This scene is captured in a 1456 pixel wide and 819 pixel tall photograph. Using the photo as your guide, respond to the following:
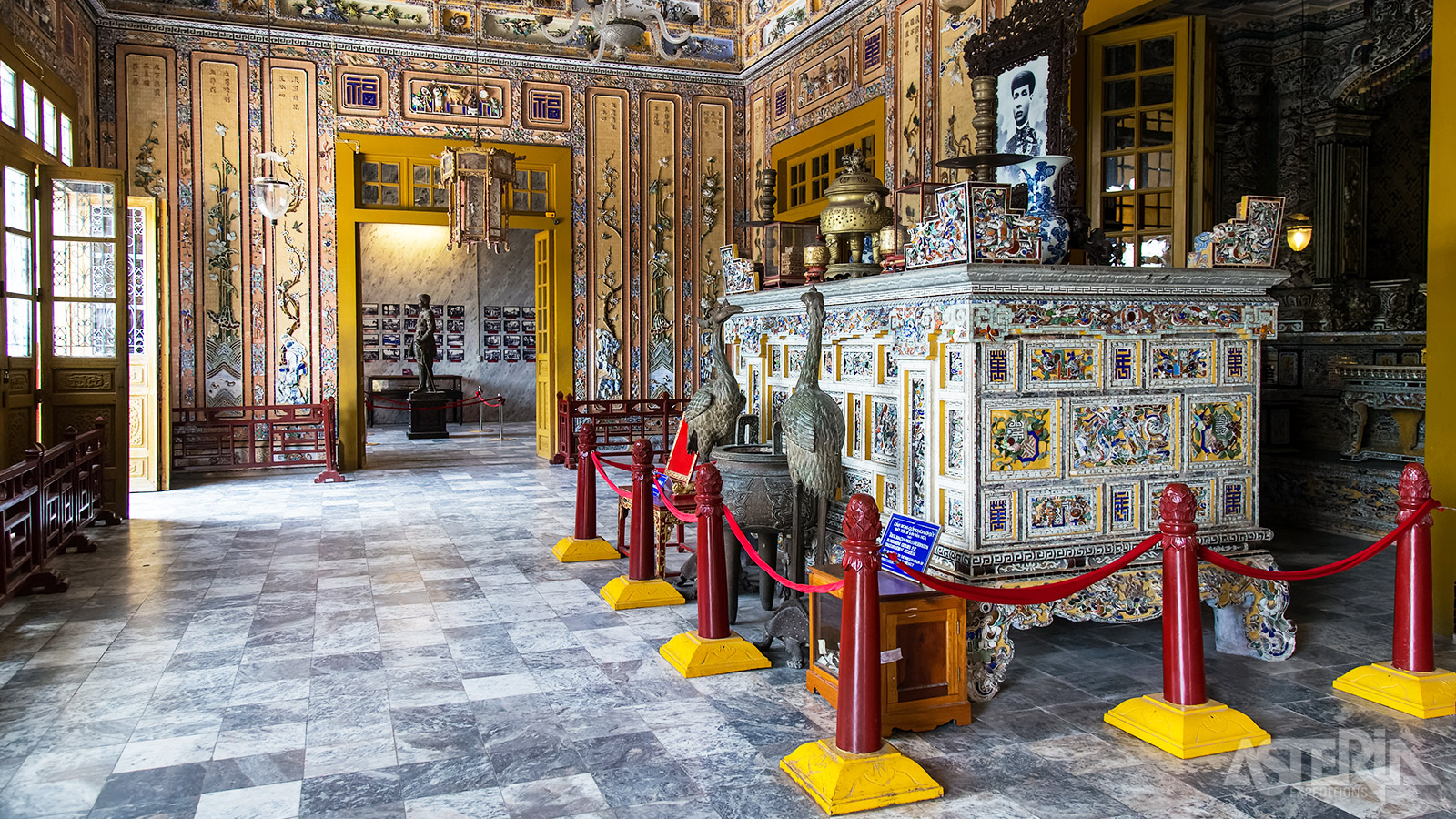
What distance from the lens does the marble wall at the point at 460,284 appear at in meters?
18.6

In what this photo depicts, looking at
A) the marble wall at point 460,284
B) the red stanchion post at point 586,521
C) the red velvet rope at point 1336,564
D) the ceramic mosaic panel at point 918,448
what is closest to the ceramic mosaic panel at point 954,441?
the ceramic mosaic panel at point 918,448

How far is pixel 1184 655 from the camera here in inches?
134

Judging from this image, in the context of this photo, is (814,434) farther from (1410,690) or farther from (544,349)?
(544,349)

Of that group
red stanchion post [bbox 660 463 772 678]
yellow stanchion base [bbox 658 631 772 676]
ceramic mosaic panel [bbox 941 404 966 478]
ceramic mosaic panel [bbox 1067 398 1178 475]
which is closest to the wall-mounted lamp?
ceramic mosaic panel [bbox 1067 398 1178 475]

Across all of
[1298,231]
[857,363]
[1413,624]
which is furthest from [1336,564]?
[1298,231]

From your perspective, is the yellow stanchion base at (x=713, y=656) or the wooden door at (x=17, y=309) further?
the wooden door at (x=17, y=309)

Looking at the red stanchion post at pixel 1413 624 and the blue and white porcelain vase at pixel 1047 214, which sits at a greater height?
the blue and white porcelain vase at pixel 1047 214

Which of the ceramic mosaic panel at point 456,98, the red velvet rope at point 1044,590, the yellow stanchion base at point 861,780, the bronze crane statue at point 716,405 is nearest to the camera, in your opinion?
the yellow stanchion base at point 861,780

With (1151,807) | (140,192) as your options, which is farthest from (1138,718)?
(140,192)

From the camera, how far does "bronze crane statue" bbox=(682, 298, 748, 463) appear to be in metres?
5.42

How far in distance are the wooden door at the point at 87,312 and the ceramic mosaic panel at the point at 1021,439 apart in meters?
6.68

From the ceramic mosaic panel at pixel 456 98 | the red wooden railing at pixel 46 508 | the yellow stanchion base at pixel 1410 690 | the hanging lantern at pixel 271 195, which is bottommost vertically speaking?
the yellow stanchion base at pixel 1410 690

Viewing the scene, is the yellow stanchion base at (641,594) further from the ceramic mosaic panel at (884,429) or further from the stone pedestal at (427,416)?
the stone pedestal at (427,416)

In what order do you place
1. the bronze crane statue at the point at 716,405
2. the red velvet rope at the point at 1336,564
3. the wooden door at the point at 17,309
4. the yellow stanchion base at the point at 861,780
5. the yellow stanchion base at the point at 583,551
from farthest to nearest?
the wooden door at the point at 17,309
the yellow stanchion base at the point at 583,551
the bronze crane statue at the point at 716,405
the red velvet rope at the point at 1336,564
the yellow stanchion base at the point at 861,780
